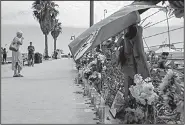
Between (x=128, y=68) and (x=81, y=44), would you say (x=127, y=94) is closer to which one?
(x=128, y=68)

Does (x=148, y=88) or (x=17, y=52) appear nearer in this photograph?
(x=148, y=88)

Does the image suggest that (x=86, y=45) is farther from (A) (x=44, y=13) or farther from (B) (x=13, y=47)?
(A) (x=44, y=13)

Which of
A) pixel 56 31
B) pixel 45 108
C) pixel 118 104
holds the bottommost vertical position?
pixel 45 108

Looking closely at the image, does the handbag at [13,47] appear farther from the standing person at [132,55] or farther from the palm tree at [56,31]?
the palm tree at [56,31]

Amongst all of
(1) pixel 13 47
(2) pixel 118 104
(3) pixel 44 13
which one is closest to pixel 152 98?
(2) pixel 118 104

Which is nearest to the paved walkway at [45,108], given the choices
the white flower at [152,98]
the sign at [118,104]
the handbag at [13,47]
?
the sign at [118,104]

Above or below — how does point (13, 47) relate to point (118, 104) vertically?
above

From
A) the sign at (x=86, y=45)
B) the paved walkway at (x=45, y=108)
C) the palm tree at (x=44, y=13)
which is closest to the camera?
the sign at (x=86, y=45)

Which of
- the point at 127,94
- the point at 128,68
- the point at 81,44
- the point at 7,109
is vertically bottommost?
the point at 7,109

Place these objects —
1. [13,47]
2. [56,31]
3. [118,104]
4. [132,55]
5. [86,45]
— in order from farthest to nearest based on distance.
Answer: [56,31] < [13,47] < [132,55] < [118,104] < [86,45]

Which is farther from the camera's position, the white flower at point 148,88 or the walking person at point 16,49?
the walking person at point 16,49

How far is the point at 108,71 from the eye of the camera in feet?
26.8

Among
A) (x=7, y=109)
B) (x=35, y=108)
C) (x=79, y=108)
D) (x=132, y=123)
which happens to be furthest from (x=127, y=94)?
(x=7, y=109)

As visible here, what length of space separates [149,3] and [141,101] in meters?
1.49
